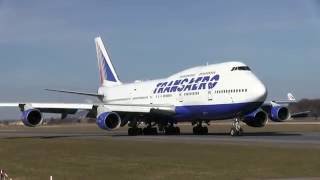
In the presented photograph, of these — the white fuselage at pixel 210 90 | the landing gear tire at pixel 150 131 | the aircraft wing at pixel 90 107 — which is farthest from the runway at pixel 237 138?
the white fuselage at pixel 210 90

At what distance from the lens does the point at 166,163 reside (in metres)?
25.2

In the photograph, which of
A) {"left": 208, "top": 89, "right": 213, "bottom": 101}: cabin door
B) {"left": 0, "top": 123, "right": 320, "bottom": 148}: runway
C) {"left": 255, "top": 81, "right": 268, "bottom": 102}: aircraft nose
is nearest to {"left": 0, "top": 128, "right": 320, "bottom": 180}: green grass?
{"left": 0, "top": 123, "right": 320, "bottom": 148}: runway

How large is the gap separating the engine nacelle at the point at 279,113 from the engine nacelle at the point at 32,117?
20382 mm

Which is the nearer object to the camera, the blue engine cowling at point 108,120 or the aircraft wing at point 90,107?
the blue engine cowling at point 108,120

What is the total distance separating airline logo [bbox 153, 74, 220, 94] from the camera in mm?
49188

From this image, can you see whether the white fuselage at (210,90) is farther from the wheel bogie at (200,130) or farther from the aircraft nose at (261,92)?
the wheel bogie at (200,130)

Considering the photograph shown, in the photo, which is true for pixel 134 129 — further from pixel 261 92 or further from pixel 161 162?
pixel 161 162

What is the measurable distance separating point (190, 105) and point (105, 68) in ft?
74.0

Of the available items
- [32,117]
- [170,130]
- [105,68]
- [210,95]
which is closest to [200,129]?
[170,130]

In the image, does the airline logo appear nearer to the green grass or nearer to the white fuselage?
the white fuselage

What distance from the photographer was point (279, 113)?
5334 cm

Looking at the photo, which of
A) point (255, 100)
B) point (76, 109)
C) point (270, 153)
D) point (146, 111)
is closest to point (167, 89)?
point (146, 111)

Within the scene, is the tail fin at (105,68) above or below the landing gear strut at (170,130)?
above

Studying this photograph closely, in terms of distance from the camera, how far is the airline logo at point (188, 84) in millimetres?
49188
